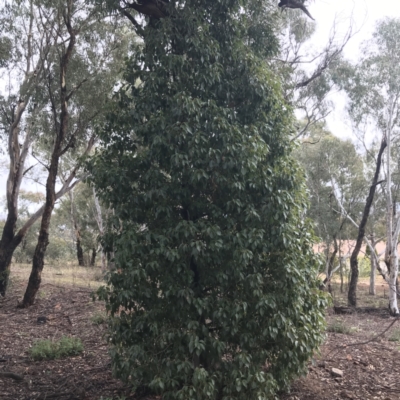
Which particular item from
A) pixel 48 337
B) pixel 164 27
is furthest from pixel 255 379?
pixel 48 337

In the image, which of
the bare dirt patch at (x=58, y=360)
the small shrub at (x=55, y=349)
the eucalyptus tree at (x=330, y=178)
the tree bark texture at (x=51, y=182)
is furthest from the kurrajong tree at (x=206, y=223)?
the eucalyptus tree at (x=330, y=178)

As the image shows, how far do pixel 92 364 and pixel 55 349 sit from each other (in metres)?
0.81

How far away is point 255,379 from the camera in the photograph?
518 centimetres

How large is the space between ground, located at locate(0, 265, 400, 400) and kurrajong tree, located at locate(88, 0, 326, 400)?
976 millimetres

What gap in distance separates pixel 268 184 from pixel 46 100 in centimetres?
940

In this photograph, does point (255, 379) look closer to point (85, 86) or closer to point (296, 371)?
point (296, 371)

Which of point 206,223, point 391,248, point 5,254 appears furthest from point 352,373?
point 391,248

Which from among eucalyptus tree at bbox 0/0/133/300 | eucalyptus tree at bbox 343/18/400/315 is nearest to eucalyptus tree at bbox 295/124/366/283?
eucalyptus tree at bbox 343/18/400/315

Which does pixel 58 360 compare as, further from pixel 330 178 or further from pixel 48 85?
pixel 330 178

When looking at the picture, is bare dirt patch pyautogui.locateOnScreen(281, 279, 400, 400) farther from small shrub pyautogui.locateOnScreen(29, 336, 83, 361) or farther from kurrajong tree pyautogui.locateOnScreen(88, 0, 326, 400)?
small shrub pyautogui.locateOnScreen(29, 336, 83, 361)

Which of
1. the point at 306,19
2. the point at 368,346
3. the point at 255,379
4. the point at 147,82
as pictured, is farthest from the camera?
the point at 306,19

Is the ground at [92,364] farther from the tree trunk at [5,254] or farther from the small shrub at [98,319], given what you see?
the tree trunk at [5,254]

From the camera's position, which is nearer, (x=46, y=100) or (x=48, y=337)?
(x=48, y=337)

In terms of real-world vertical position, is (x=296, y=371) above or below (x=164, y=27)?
below
